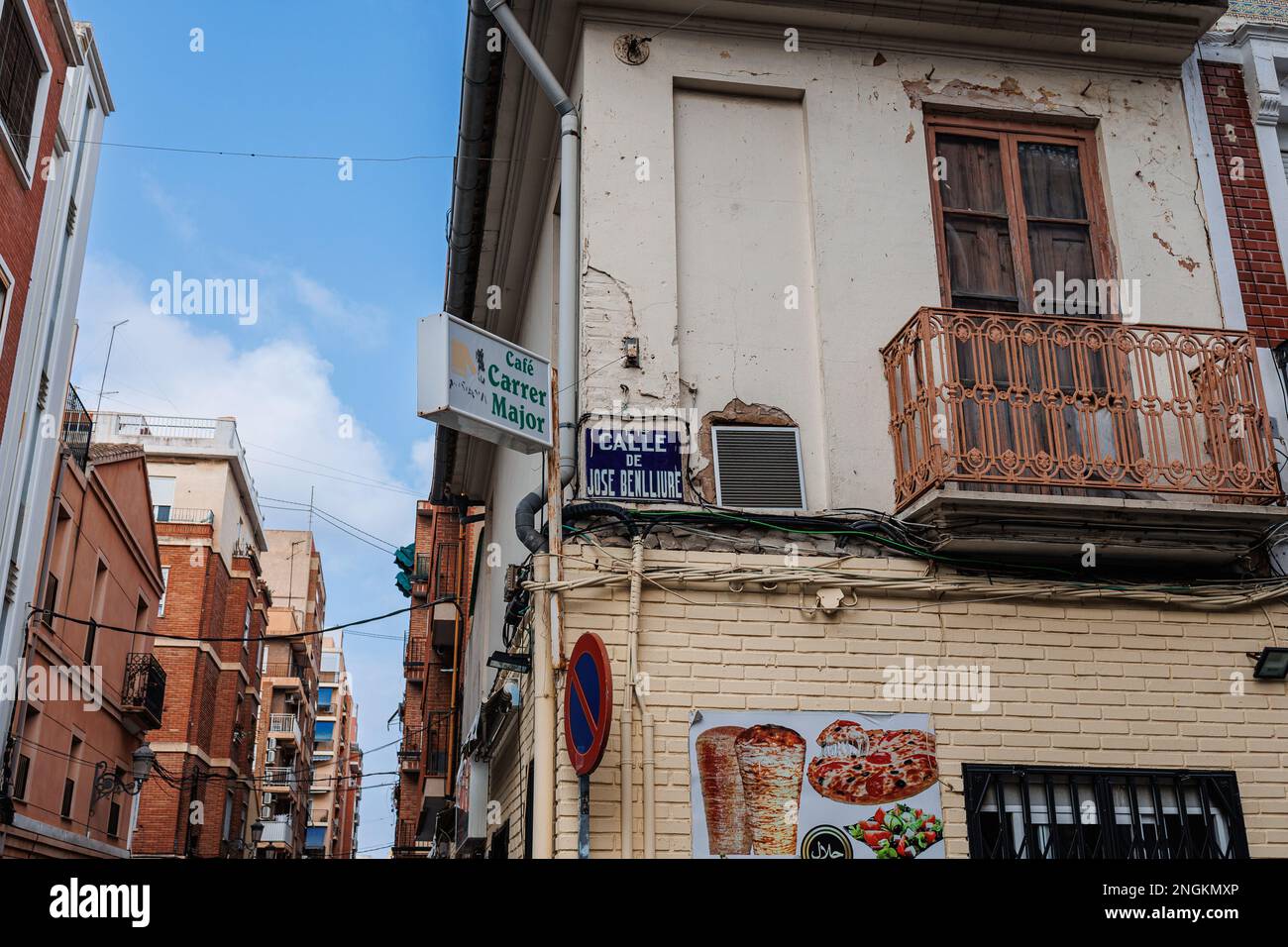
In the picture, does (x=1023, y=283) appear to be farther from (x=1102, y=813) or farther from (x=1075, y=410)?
(x=1102, y=813)

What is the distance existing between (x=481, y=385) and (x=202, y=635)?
38.8 meters

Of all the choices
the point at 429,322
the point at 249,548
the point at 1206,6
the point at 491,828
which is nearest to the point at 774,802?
the point at 429,322

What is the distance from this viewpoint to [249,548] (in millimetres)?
50188

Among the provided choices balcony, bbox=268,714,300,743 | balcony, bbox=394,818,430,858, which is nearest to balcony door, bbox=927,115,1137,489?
balcony, bbox=394,818,430,858

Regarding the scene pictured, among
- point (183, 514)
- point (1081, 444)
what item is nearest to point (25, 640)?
point (1081, 444)

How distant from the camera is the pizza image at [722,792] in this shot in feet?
21.9

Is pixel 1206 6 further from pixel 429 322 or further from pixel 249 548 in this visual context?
pixel 249 548

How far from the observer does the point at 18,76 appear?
15.2 metres

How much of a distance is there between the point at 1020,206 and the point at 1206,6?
7.11 feet

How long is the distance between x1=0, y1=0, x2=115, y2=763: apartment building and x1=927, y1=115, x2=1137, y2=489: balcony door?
1175cm

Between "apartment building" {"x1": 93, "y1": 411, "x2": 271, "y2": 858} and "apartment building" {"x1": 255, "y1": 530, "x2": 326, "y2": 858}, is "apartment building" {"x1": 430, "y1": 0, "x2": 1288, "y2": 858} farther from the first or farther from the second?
"apartment building" {"x1": 255, "y1": 530, "x2": 326, "y2": 858}

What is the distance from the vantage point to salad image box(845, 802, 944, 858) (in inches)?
268
